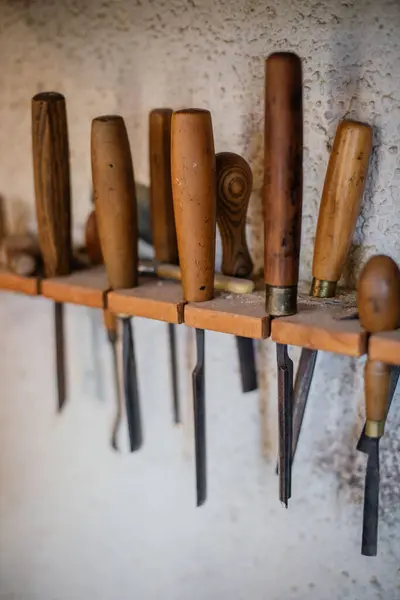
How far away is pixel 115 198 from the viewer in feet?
2.01

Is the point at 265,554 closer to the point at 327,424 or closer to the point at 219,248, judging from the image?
the point at 327,424

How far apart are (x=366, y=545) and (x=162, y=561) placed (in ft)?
0.93

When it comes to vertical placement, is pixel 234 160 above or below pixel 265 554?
above

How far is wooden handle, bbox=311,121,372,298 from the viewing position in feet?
1.84

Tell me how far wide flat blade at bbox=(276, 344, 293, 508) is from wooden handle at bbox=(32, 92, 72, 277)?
0.22 m

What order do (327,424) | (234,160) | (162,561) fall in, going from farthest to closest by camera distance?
1. (162,561)
2. (327,424)
3. (234,160)

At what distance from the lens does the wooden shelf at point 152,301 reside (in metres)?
0.61

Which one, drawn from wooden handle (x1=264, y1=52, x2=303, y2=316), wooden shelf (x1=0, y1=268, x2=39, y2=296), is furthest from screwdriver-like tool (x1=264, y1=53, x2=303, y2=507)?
wooden shelf (x1=0, y1=268, x2=39, y2=296)

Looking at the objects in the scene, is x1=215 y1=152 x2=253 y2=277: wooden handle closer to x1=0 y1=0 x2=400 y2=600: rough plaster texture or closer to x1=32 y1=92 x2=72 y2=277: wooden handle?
x1=0 y1=0 x2=400 y2=600: rough plaster texture

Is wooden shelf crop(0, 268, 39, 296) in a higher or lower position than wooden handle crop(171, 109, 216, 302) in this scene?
lower

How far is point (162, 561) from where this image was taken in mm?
827

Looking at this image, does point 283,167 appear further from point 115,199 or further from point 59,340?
point 59,340

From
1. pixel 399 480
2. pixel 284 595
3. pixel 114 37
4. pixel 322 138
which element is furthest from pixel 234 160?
pixel 284 595

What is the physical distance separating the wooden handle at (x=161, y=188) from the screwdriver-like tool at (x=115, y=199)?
0.03 m
